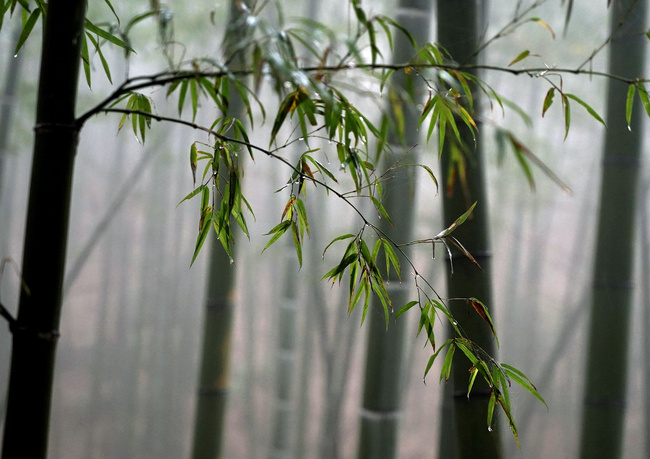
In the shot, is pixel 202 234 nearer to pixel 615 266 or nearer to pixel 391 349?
pixel 391 349

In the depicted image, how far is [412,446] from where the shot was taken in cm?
725

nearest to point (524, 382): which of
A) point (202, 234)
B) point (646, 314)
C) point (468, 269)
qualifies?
point (468, 269)

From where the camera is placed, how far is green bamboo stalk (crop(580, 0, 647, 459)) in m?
1.45

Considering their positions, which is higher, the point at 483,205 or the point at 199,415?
the point at 483,205

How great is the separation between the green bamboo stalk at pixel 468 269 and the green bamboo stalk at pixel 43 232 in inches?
25.5

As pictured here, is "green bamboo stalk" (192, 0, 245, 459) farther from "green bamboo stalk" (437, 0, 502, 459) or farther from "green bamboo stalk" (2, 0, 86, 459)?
"green bamboo stalk" (2, 0, 86, 459)

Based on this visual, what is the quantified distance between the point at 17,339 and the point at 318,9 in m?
3.29

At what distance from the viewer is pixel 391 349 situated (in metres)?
1.51

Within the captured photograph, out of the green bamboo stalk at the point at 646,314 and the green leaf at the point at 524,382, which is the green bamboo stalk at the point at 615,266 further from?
the green bamboo stalk at the point at 646,314

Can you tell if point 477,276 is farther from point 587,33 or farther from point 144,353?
point 144,353

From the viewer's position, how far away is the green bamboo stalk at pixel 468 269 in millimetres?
1081

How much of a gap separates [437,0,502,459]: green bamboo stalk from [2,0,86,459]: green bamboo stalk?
65cm

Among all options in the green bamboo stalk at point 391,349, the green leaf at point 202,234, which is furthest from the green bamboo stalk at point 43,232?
the green bamboo stalk at point 391,349

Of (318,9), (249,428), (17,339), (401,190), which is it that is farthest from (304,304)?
(17,339)
